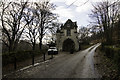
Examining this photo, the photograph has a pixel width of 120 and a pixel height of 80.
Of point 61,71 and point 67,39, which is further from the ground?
point 67,39

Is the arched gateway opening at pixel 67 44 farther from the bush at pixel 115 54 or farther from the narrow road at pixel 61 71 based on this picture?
the narrow road at pixel 61 71

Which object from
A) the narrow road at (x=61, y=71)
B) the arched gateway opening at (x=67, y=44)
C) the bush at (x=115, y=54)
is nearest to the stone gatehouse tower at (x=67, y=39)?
the arched gateway opening at (x=67, y=44)

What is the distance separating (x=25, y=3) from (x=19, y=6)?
133 cm

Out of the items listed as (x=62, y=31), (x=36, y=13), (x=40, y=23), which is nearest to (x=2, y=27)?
(x=36, y=13)

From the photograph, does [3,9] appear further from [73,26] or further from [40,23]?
[73,26]

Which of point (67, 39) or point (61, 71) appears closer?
point (61, 71)

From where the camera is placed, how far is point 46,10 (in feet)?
111

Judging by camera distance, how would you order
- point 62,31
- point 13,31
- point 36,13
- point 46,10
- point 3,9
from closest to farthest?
point 3,9 → point 13,31 → point 36,13 → point 46,10 → point 62,31

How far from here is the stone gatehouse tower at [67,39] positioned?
46.0 metres

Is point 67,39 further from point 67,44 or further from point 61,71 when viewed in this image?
point 61,71

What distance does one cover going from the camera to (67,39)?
46.6 m

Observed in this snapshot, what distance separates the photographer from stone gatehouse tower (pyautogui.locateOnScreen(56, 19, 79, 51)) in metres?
46.0

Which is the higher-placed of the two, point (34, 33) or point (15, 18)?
point (15, 18)

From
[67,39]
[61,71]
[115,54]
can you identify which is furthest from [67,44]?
[61,71]
